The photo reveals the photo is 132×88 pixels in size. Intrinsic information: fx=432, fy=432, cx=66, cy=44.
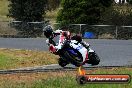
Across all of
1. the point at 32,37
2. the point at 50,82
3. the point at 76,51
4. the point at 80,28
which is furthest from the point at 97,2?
the point at 76,51

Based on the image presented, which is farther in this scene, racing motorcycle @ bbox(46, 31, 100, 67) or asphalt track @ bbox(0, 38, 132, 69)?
asphalt track @ bbox(0, 38, 132, 69)

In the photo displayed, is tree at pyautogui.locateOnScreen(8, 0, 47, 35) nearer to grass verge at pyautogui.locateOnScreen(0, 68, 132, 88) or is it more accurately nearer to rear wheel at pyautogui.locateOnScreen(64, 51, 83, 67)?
grass verge at pyautogui.locateOnScreen(0, 68, 132, 88)

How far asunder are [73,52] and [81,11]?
1344 inches

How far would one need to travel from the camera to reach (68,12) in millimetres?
41031

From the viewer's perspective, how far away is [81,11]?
1599 inches

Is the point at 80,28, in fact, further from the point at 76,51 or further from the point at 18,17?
the point at 76,51

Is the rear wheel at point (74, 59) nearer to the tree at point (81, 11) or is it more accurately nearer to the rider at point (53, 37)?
the rider at point (53, 37)

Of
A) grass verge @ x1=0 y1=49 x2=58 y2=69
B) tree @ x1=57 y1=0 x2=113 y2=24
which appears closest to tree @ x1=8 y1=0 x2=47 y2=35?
tree @ x1=57 y1=0 x2=113 y2=24

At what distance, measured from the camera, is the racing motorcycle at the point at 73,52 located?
6.57 m

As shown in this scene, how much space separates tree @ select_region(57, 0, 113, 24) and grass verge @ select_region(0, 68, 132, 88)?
25.6 meters

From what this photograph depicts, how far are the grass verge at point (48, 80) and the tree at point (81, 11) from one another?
25.6m

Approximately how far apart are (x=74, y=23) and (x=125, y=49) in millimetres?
12818

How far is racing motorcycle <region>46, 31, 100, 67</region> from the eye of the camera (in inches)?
259

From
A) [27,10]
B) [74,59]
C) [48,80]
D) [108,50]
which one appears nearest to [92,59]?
[74,59]
